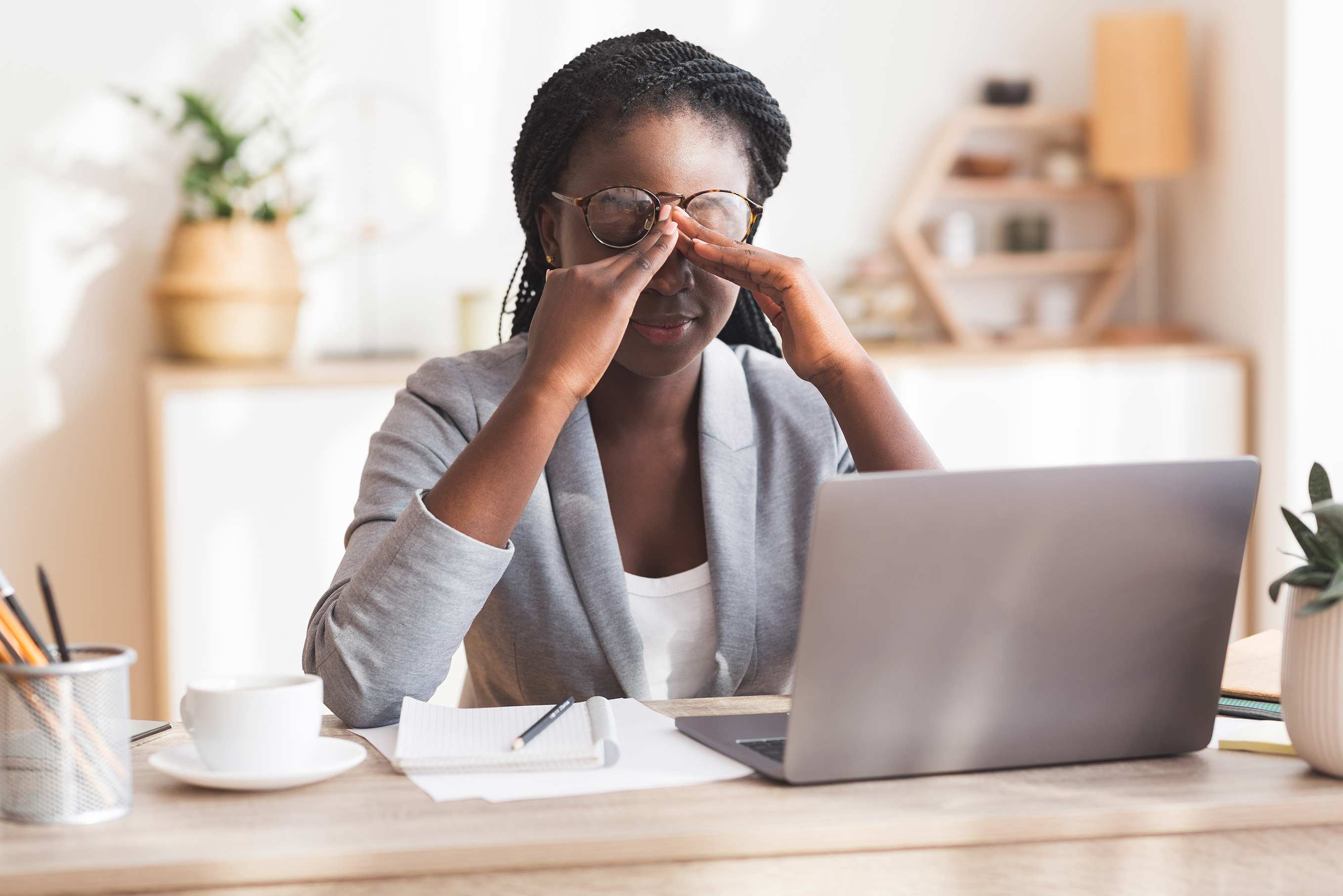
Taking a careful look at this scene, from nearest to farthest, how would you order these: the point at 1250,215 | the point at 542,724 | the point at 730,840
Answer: the point at 730,840 → the point at 542,724 → the point at 1250,215

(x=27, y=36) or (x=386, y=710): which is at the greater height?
(x=27, y=36)

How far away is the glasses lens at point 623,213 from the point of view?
1.35 m

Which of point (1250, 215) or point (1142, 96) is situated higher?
point (1142, 96)

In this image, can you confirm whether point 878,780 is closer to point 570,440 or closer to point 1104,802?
point 1104,802

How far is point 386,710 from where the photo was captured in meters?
1.12

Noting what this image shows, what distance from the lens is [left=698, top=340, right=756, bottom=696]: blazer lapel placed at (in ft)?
4.67

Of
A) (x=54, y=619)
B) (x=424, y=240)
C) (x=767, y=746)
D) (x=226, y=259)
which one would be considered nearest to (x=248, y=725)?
(x=54, y=619)

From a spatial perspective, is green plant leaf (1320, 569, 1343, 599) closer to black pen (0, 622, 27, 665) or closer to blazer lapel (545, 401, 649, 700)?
blazer lapel (545, 401, 649, 700)

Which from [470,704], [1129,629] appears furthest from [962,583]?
[470,704]

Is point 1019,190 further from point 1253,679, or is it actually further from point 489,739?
point 489,739

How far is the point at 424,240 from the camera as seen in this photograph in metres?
3.09

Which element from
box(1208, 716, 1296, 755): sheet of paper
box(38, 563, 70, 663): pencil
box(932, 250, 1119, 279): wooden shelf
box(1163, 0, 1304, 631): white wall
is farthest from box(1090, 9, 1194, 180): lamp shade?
box(38, 563, 70, 663): pencil

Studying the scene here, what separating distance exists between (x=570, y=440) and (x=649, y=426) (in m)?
0.12

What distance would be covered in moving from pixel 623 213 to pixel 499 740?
574mm
